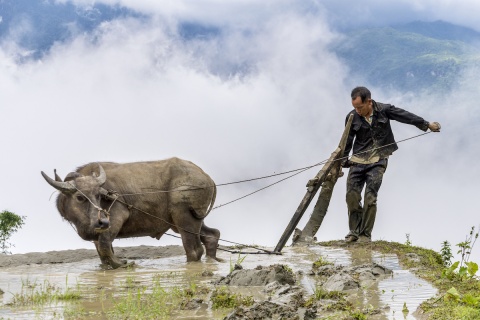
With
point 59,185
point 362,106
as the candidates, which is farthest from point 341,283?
point 59,185

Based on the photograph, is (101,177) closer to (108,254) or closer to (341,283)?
(108,254)

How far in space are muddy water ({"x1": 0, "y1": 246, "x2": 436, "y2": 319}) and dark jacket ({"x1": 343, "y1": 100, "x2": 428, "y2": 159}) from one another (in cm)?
176

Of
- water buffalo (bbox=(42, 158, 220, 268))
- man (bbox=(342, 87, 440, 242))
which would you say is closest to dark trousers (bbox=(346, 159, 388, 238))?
man (bbox=(342, 87, 440, 242))

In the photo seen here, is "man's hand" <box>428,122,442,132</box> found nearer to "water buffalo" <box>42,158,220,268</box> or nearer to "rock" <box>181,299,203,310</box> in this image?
"water buffalo" <box>42,158,220,268</box>

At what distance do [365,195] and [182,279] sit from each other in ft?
14.3

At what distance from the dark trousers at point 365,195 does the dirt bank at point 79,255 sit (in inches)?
125

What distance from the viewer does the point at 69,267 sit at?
11836mm

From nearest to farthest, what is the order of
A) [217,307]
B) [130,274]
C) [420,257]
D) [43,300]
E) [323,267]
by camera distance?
[217,307], [43,300], [323,267], [130,274], [420,257]

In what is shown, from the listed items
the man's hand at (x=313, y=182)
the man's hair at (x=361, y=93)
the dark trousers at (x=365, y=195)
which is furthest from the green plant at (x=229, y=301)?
the man's hair at (x=361, y=93)

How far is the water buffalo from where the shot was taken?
11625 mm

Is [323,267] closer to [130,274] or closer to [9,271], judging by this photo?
[130,274]

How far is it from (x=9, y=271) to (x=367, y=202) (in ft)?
19.4

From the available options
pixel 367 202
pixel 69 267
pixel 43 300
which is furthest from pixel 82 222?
pixel 367 202

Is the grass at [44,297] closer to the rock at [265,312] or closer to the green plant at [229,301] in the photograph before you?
the green plant at [229,301]
